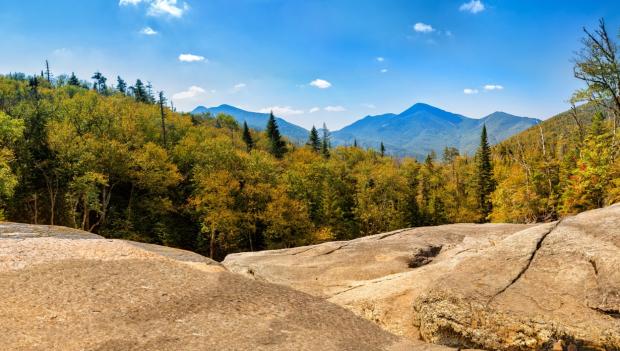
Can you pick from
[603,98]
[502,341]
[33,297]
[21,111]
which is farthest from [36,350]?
[21,111]

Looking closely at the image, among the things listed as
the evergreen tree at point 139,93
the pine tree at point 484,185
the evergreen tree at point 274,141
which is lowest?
the pine tree at point 484,185

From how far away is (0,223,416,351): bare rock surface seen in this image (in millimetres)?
8344

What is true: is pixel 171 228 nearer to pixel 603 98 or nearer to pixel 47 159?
pixel 47 159

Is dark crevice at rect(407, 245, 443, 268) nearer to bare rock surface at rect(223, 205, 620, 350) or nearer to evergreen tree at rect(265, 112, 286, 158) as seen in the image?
bare rock surface at rect(223, 205, 620, 350)

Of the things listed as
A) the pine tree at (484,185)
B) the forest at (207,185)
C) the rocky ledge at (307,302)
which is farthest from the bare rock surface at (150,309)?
the pine tree at (484,185)

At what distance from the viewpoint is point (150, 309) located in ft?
31.4

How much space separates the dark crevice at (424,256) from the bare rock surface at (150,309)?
24.6 ft

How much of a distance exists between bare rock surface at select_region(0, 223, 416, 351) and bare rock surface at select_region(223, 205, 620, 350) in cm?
179

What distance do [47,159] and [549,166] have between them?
230 feet

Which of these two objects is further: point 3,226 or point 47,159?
point 47,159

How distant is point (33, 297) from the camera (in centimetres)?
964

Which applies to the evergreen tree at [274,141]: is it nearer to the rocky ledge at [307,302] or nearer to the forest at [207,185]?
the forest at [207,185]

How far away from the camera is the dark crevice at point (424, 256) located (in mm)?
17489

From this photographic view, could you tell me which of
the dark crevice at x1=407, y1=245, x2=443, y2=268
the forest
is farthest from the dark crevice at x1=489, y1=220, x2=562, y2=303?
the forest
